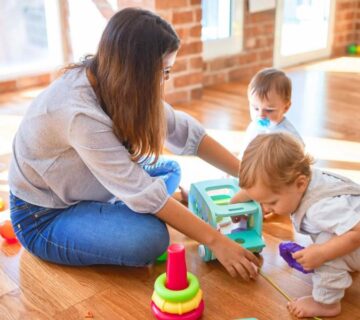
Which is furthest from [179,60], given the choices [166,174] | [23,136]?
Result: [23,136]

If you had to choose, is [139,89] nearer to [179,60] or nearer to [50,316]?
[50,316]

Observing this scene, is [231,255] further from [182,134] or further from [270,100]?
[270,100]

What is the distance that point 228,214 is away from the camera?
1255mm

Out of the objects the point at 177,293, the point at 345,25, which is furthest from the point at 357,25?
the point at 177,293

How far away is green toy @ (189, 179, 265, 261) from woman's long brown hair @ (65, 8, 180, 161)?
239 mm

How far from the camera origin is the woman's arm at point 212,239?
1160mm

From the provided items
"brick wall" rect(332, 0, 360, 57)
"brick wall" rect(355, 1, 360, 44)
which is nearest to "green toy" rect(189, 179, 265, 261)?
"brick wall" rect(332, 0, 360, 57)

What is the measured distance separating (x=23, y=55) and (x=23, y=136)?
77.2 inches

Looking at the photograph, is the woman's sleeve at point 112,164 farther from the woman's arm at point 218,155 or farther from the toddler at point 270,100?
the toddler at point 270,100

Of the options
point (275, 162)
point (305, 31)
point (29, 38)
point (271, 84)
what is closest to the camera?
point (275, 162)

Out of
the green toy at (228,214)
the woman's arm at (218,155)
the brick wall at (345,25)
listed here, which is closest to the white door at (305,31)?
the brick wall at (345,25)

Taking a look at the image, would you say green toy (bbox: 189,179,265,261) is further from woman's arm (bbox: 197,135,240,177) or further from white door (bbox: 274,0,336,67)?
white door (bbox: 274,0,336,67)

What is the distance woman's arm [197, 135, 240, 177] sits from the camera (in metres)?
1.49

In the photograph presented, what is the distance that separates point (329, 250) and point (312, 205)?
0.10 metres
